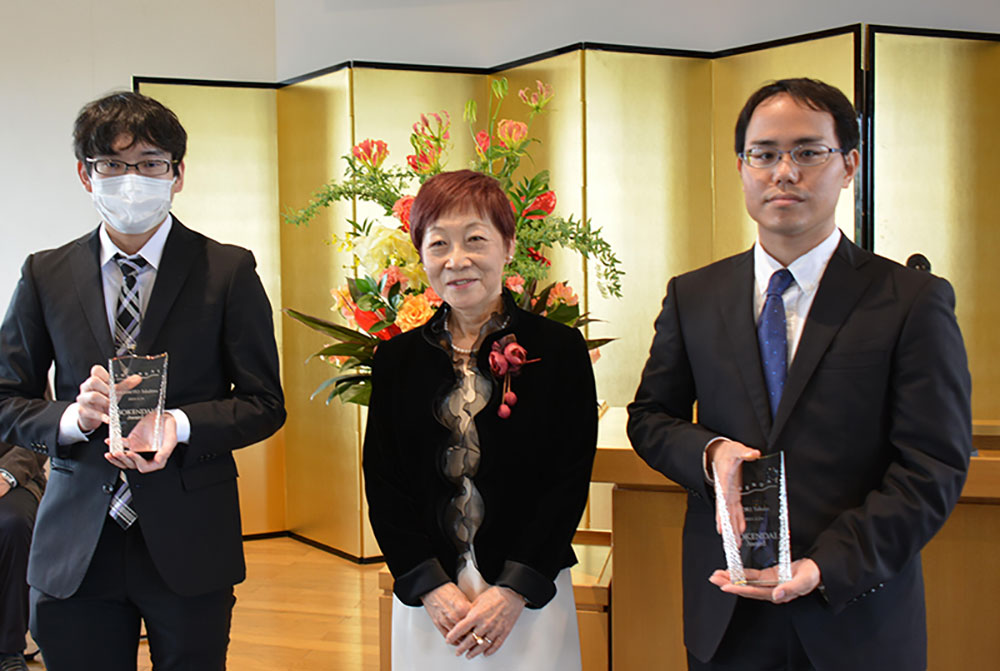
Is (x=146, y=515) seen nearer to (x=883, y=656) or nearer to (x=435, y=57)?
(x=883, y=656)

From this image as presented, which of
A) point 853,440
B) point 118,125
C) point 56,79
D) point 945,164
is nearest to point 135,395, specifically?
point 118,125

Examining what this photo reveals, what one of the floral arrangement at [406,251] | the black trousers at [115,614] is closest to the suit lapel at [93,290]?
the black trousers at [115,614]

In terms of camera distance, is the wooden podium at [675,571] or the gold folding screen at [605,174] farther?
the gold folding screen at [605,174]

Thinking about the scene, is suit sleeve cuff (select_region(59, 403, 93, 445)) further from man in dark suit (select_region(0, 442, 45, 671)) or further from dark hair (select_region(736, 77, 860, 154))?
man in dark suit (select_region(0, 442, 45, 671))

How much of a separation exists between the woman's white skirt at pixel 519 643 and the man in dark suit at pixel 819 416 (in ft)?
0.81

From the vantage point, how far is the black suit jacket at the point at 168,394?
183 centimetres

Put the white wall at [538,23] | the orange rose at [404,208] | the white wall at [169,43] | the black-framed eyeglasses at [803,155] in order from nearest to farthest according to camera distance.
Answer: the black-framed eyeglasses at [803,155] < the orange rose at [404,208] < the white wall at [538,23] < the white wall at [169,43]

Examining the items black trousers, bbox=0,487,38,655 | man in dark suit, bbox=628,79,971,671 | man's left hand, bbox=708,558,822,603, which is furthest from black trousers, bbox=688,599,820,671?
black trousers, bbox=0,487,38,655

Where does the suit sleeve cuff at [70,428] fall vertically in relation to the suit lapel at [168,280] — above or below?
below

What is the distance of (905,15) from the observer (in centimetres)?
475

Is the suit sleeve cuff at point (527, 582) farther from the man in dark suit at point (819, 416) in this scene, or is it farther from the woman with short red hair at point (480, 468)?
the man in dark suit at point (819, 416)

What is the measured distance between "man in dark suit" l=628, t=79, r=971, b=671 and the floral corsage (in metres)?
0.27

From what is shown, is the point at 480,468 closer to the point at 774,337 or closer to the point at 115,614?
the point at 774,337

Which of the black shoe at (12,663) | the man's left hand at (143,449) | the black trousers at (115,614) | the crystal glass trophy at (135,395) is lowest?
the black shoe at (12,663)
